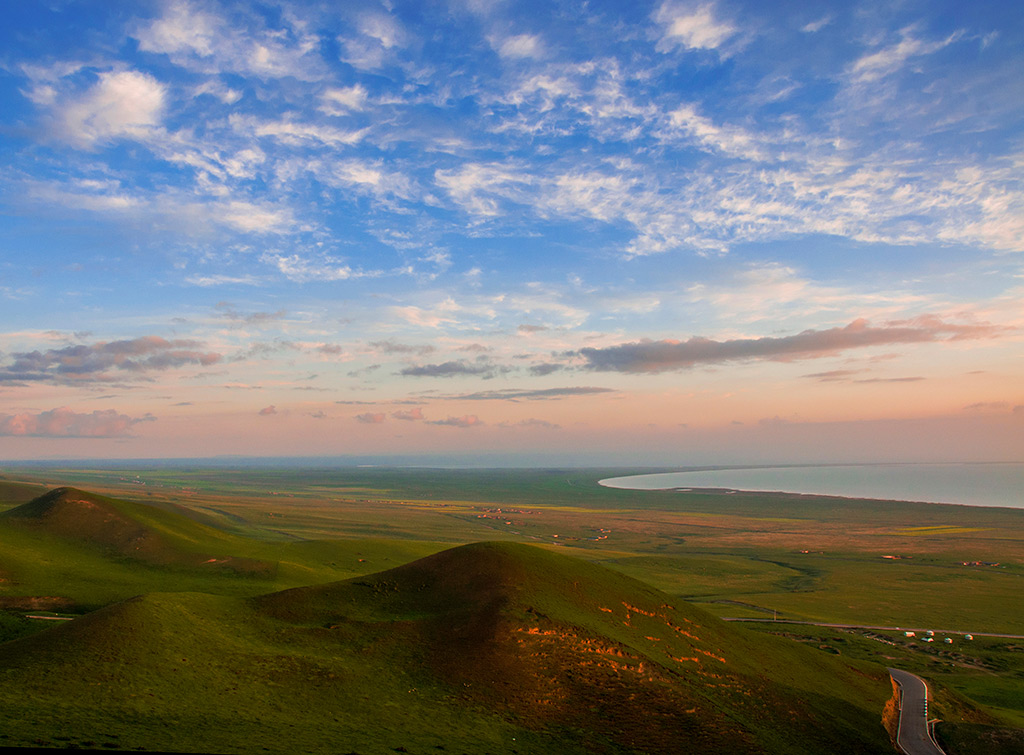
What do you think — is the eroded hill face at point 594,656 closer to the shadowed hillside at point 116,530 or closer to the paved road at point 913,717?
the paved road at point 913,717

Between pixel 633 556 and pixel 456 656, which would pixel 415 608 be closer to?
pixel 456 656

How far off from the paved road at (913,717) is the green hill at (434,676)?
220cm

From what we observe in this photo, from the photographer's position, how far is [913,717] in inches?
2542

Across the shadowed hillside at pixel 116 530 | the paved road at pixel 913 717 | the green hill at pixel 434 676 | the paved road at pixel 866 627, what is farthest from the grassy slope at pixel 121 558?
the paved road at pixel 913 717

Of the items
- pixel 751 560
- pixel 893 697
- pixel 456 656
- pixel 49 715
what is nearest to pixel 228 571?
pixel 456 656

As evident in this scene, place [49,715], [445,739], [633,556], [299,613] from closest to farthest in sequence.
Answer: [49,715], [445,739], [299,613], [633,556]

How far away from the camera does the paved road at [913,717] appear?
5678 centimetres

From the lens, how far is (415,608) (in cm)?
6650

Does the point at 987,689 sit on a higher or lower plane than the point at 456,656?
lower

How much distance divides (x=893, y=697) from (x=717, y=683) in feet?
86.0

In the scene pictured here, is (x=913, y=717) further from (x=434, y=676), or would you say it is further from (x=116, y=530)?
(x=116, y=530)

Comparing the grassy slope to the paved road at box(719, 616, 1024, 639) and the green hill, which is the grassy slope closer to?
the green hill

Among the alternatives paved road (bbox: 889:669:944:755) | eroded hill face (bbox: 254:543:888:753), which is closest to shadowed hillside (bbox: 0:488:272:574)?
eroded hill face (bbox: 254:543:888:753)

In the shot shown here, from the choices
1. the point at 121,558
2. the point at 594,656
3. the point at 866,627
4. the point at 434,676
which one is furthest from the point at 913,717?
the point at 121,558
